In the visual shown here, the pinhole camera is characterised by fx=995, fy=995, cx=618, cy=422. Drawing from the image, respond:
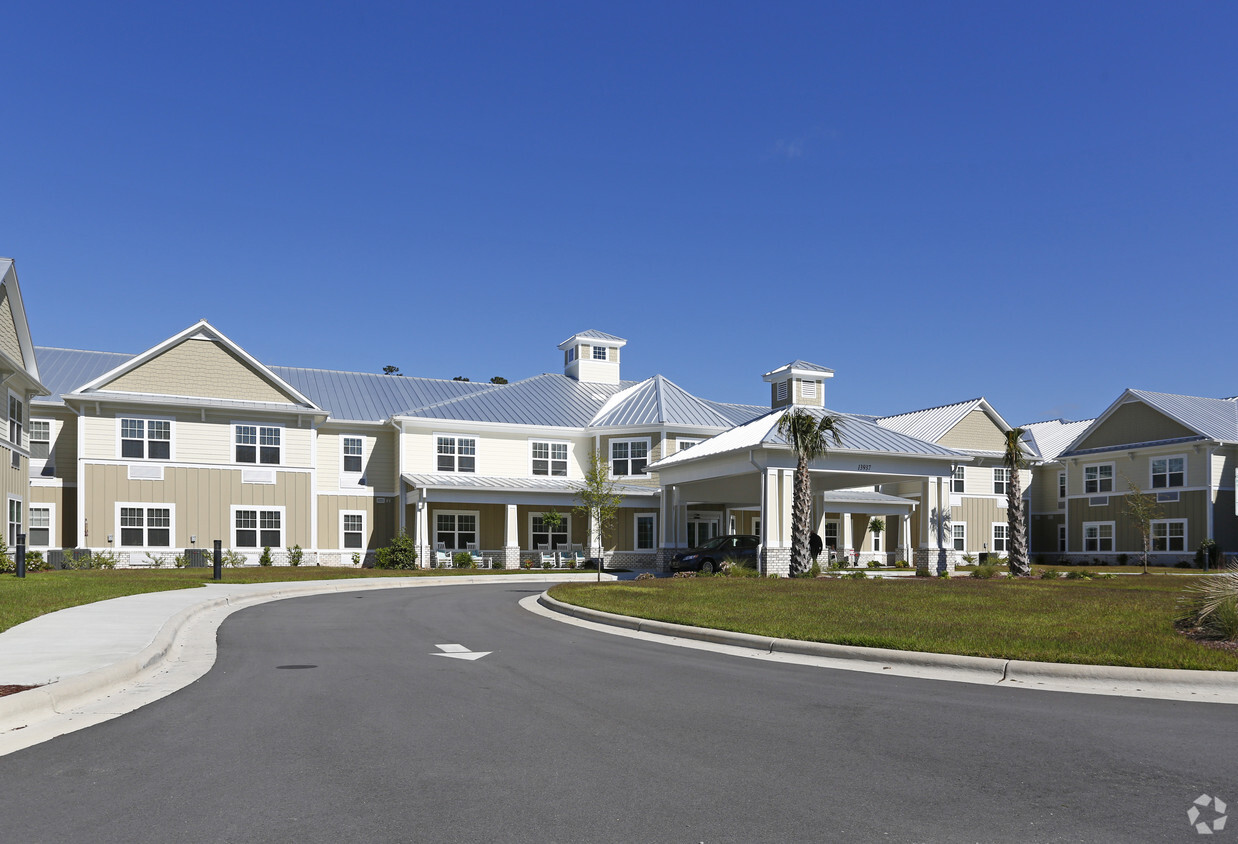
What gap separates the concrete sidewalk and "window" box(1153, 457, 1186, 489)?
4338cm

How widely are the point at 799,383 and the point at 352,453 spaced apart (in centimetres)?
1900

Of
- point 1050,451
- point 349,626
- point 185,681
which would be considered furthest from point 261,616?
point 1050,451

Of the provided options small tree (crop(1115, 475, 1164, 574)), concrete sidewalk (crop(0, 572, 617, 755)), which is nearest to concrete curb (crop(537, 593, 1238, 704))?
concrete sidewalk (crop(0, 572, 617, 755))

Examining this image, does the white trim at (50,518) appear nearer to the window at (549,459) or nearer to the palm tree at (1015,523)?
the window at (549,459)

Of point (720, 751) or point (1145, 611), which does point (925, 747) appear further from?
point (1145, 611)

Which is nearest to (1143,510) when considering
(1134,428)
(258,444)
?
(1134,428)

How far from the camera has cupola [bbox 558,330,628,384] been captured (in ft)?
162

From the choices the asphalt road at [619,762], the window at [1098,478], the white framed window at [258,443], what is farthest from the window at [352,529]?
the window at [1098,478]

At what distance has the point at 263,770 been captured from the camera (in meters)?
6.46

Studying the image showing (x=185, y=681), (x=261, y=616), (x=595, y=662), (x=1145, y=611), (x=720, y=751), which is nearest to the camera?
(x=720, y=751)

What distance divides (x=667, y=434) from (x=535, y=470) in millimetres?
5987

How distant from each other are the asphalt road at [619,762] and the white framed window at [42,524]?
31.0m

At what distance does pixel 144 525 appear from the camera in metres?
36.3

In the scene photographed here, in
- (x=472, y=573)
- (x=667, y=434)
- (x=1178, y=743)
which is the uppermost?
(x=667, y=434)
